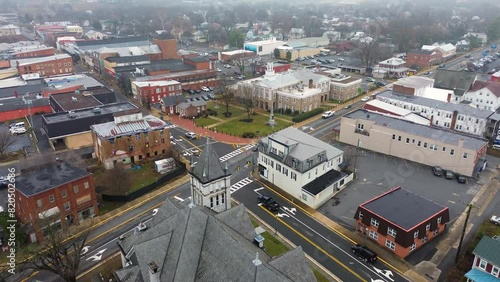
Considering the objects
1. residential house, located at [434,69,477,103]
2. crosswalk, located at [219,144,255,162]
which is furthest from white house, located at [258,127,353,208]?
residential house, located at [434,69,477,103]

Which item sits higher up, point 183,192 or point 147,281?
point 147,281

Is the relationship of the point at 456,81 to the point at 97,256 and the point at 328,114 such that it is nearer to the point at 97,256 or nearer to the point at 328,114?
the point at 328,114

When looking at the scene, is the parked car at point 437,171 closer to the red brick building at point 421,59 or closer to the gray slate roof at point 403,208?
the gray slate roof at point 403,208

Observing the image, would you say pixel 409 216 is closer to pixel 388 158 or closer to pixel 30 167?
pixel 388 158

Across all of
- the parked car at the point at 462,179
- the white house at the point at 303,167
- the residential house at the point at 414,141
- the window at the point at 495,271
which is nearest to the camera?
the window at the point at 495,271

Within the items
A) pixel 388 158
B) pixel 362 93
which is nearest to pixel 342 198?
pixel 388 158

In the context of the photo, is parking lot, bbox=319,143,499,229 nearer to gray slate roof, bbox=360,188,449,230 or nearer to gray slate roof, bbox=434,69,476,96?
gray slate roof, bbox=360,188,449,230

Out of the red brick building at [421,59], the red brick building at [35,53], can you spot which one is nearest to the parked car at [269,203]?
the red brick building at [421,59]

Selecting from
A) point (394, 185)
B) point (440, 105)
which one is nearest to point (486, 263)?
point (394, 185)
